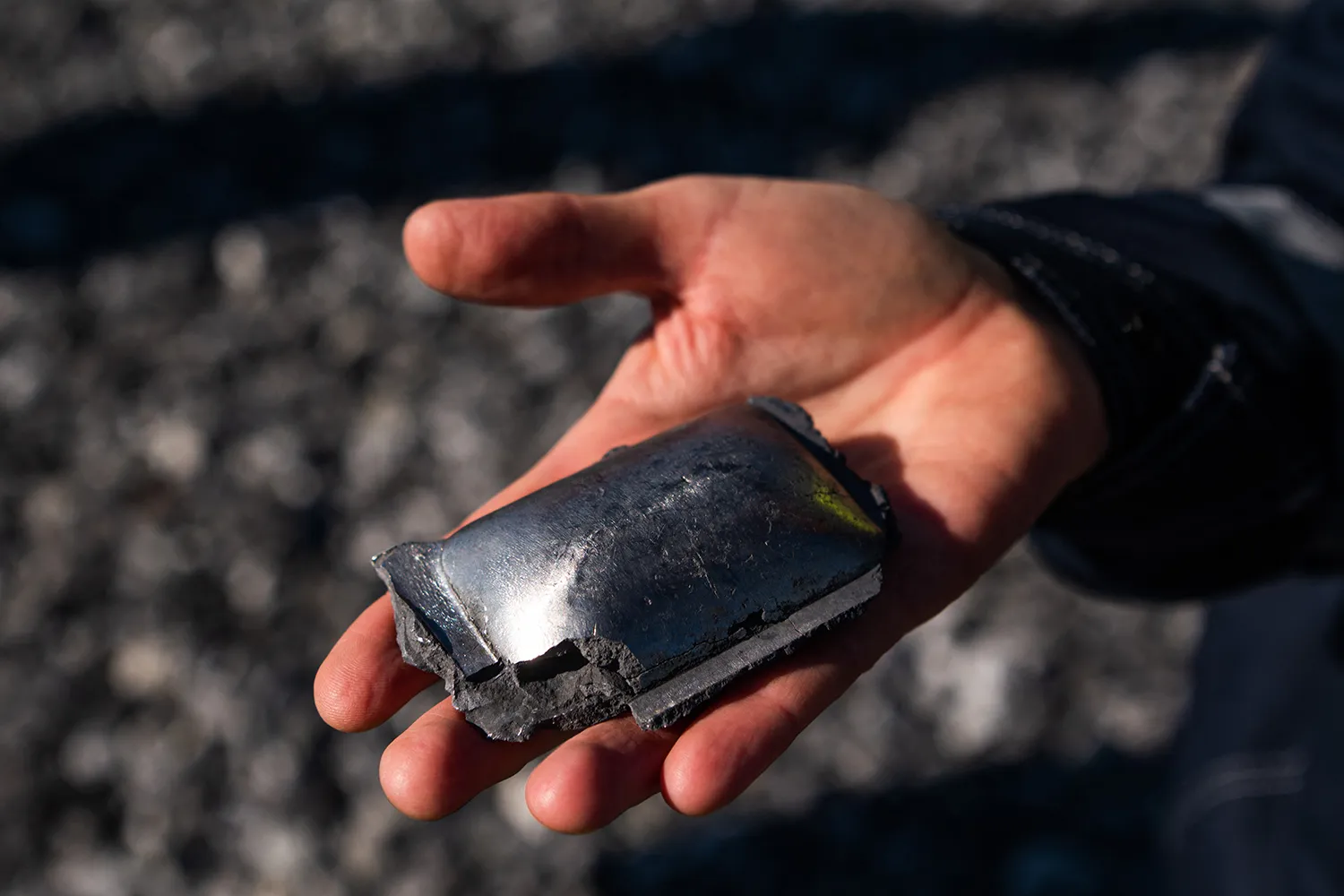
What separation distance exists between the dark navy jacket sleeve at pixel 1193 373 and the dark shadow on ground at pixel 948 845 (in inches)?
39.5

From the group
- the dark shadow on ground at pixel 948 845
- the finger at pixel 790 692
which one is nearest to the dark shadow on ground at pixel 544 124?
the dark shadow on ground at pixel 948 845

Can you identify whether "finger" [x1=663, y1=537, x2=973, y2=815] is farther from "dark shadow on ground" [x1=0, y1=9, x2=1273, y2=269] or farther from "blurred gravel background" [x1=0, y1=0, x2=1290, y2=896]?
"dark shadow on ground" [x1=0, y1=9, x2=1273, y2=269]

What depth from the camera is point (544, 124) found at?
476cm

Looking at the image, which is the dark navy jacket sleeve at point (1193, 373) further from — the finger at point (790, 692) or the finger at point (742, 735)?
the finger at point (742, 735)

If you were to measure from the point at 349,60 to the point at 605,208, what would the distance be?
3420 millimetres

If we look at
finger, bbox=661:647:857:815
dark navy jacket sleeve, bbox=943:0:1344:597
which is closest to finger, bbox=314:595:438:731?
finger, bbox=661:647:857:815

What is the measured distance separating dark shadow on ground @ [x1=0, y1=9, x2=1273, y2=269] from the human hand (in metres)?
2.49

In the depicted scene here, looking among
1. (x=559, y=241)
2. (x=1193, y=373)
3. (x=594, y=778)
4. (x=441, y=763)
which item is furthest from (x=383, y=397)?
(x=1193, y=373)

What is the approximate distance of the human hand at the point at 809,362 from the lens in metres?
1.78

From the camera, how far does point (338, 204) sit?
4.44 meters

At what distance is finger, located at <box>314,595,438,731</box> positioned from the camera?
5.65ft

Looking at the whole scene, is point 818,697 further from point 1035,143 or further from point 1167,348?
point 1035,143

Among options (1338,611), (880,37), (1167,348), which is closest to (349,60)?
(880,37)

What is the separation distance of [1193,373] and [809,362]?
0.75 m
